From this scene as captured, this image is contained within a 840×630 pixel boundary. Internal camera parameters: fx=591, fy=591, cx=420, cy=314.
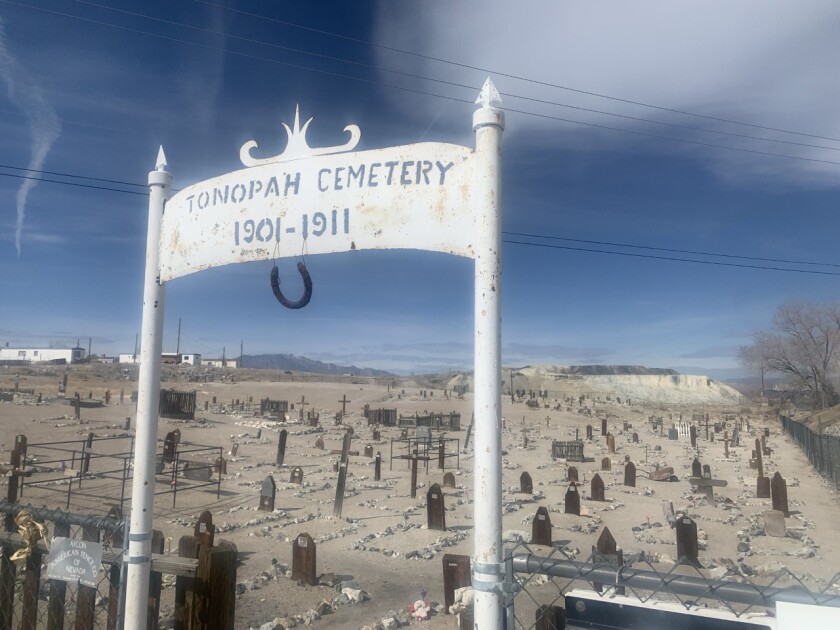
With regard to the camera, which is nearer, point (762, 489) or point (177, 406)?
point (762, 489)

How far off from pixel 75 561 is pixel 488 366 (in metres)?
2.85

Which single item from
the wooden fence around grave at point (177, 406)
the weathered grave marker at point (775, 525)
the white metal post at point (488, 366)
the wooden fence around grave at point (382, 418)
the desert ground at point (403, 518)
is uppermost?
the white metal post at point (488, 366)

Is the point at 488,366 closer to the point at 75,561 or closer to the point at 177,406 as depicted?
the point at 75,561

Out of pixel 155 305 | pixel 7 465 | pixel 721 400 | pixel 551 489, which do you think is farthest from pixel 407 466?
pixel 721 400

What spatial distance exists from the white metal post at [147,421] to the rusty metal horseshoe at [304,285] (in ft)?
3.02

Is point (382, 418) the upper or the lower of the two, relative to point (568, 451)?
upper

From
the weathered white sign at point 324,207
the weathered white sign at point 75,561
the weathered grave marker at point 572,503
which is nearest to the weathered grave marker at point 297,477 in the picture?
the weathered grave marker at point 572,503

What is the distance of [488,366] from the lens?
2.45 m

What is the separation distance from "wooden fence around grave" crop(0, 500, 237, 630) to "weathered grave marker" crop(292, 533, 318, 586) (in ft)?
14.1

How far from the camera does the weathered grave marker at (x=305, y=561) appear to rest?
8477 millimetres

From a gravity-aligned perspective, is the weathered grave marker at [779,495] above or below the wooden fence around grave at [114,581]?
below

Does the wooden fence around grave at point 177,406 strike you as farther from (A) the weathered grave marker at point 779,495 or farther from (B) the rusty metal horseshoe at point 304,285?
(B) the rusty metal horseshoe at point 304,285

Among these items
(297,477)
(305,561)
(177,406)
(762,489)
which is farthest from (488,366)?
(177,406)

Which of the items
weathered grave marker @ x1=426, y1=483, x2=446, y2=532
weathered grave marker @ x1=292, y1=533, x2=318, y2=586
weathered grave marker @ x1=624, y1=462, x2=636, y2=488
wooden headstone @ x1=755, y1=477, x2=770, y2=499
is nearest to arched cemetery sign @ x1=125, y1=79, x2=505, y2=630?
weathered grave marker @ x1=292, y1=533, x2=318, y2=586
